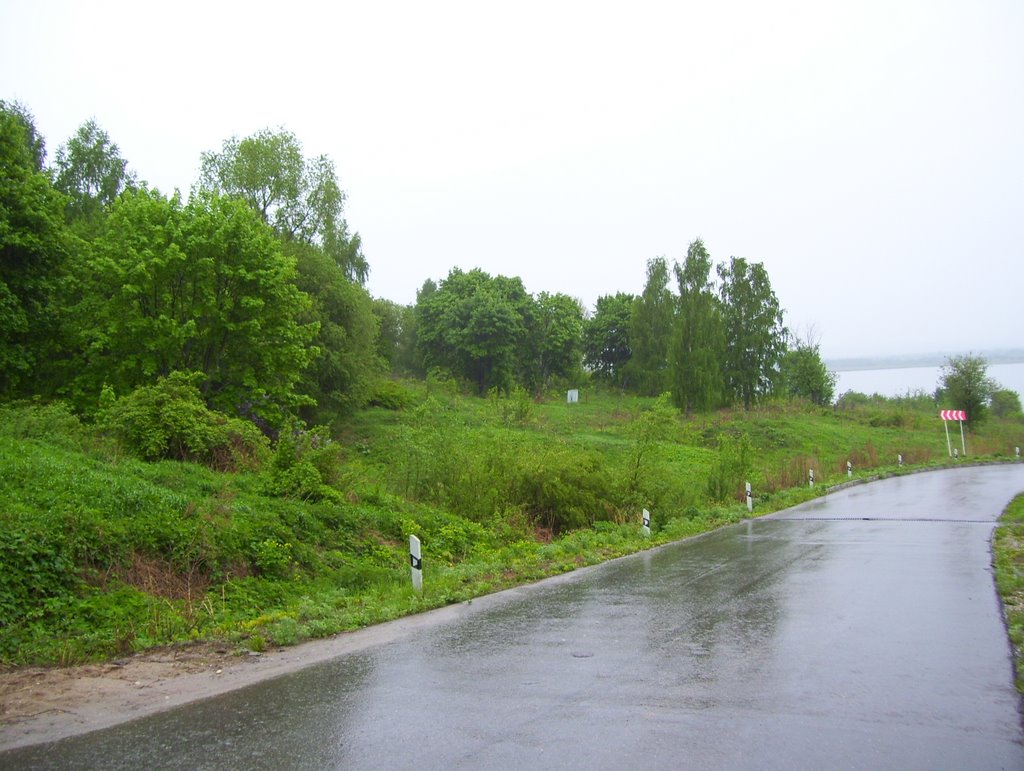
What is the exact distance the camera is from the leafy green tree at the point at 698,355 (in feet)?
211

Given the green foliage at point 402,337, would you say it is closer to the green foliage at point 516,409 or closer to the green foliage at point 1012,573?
the green foliage at point 516,409

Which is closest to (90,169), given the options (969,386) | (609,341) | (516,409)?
(516,409)

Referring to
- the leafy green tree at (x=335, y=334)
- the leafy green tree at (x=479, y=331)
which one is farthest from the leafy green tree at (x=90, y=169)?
the leafy green tree at (x=479, y=331)

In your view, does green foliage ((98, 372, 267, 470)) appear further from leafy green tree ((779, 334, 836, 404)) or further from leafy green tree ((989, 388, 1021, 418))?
leafy green tree ((989, 388, 1021, 418))

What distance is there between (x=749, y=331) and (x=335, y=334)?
42.0 metres

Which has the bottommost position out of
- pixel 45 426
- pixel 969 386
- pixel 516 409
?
pixel 45 426

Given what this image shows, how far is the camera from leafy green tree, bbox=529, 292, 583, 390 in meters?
78.3

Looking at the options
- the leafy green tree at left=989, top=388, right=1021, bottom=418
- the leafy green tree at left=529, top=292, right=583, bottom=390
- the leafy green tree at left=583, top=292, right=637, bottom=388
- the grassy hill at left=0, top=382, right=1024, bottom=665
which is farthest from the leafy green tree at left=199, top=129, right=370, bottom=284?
the leafy green tree at left=989, top=388, right=1021, bottom=418

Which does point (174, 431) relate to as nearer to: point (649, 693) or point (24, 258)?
point (24, 258)

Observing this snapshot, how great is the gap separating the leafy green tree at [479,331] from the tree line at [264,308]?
19 cm

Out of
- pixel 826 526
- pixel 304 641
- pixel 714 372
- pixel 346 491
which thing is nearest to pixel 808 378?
pixel 714 372

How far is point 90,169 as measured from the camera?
4434 cm

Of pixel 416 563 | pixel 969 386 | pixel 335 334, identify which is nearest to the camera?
pixel 416 563

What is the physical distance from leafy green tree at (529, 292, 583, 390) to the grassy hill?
49.4 meters
